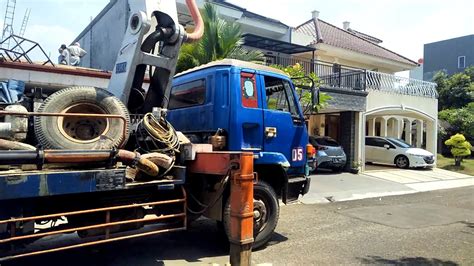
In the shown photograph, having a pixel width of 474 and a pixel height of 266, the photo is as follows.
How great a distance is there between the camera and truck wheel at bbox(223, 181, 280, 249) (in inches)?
220

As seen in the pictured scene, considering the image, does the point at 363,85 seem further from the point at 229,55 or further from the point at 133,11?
the point at 133,11

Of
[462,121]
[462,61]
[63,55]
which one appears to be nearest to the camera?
[63,55]

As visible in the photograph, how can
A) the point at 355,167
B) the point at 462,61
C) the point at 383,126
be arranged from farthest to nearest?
the point at 462,61 < the point at 383,126 < the point at 355,167

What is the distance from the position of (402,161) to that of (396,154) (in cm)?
42

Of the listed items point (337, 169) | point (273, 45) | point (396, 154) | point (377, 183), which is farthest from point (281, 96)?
point (396, 154)

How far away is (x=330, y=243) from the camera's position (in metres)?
6.23

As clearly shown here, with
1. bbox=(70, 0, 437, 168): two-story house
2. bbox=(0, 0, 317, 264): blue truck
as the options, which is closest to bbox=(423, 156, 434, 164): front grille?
bbox=(70, 0, 437, 168): two-story house

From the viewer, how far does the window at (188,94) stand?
623 cm

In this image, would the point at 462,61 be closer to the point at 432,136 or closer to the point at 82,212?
the point at 432,136

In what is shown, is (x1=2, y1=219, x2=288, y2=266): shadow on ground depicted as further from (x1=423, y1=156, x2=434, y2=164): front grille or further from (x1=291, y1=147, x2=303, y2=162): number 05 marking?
(x1=423, y1=156, x2=434, y2=164): front grille

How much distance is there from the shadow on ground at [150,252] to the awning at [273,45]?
1175 centimetres

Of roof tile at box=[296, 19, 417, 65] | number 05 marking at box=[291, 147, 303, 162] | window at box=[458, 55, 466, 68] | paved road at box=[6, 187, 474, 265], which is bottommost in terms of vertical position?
paved road at box=[6, 187, 474, 265]

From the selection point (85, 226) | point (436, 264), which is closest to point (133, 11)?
point (85, 226)

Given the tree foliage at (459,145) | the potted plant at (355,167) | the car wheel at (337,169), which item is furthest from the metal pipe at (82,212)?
the tree foliage at (459,145)
